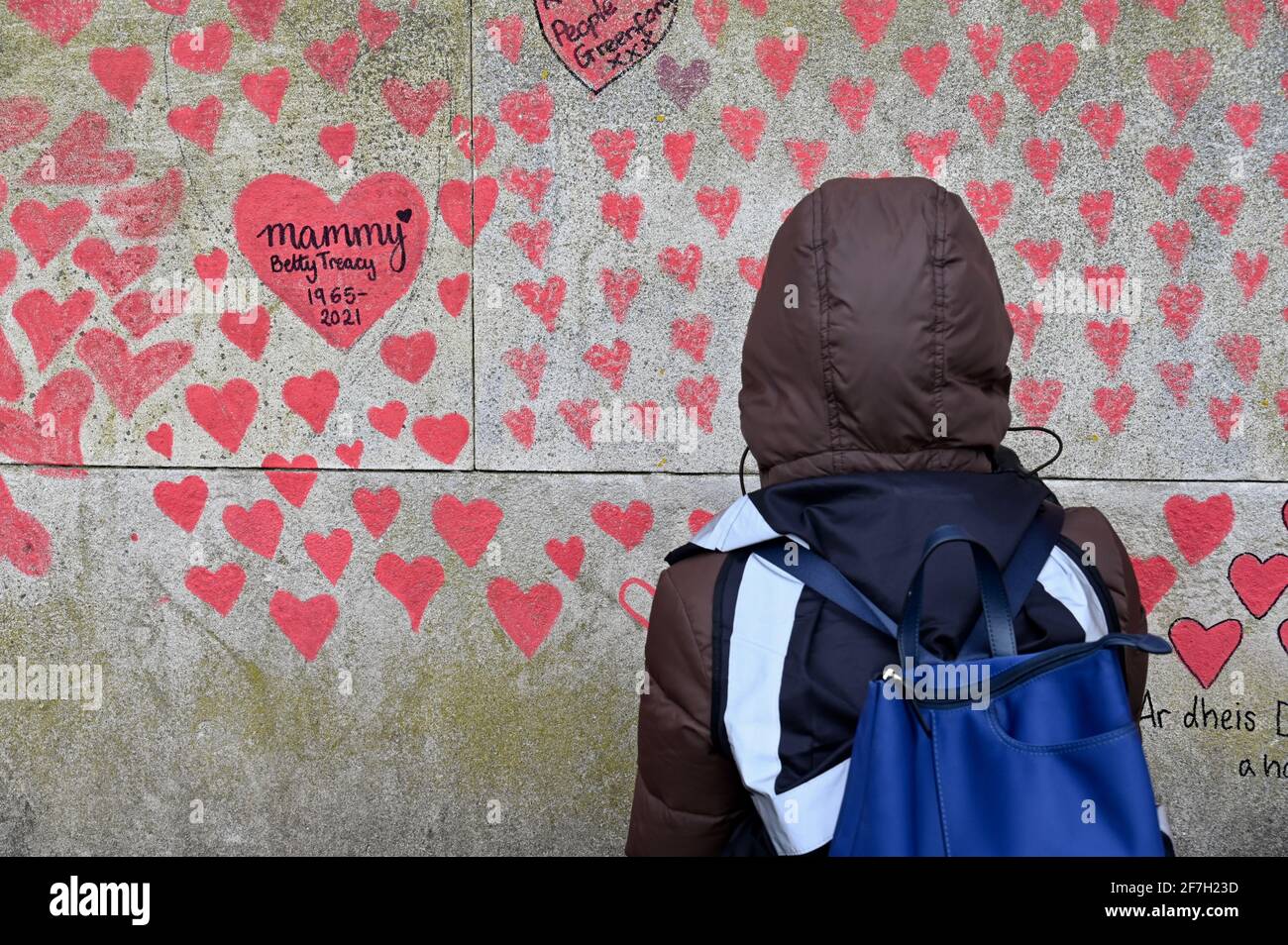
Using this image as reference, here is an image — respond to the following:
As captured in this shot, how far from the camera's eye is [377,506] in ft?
12.3

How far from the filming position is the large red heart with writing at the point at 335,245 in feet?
12.3

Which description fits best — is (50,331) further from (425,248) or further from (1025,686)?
(1025,686)

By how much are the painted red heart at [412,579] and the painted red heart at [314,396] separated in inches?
21.5

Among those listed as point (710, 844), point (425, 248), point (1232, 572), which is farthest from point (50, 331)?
point (1232, 572)

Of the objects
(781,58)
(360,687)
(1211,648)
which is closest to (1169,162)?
(781,58)

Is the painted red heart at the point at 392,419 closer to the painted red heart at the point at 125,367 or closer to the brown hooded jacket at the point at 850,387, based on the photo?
the painted red heart at the point at 125,367

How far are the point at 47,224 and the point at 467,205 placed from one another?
1544 millimetres

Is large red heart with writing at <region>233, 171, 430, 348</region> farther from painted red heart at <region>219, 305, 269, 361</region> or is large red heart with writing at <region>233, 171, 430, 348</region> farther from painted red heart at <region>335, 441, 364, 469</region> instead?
painted red heart at <region>335, 441, 364, 469</region>

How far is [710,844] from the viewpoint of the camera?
5.81 ft

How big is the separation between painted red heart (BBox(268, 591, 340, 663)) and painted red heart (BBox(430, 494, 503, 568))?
51 centimetres

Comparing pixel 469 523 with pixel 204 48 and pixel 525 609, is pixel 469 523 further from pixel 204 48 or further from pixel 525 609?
pixel 204 48

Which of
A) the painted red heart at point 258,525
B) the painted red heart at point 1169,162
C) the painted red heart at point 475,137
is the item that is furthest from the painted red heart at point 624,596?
the painted red heart at point 1169,162

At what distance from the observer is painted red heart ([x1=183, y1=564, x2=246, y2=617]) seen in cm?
380
